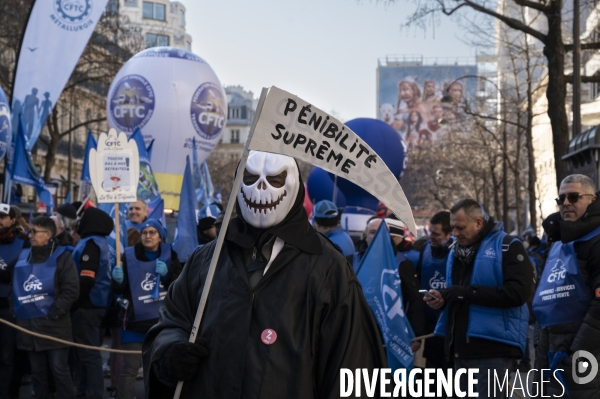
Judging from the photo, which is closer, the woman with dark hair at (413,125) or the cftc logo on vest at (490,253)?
the cftc logo on vest at (490,253)

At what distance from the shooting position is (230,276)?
3945 millimetres

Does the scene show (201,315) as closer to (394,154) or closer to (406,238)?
(406,238)

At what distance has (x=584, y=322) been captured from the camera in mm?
5391

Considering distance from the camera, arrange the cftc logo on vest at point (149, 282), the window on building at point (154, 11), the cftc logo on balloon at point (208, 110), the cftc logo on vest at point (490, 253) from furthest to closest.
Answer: the window on building at point (154, 11), the cftc logo on balloon at point (208, 110), the cftc logo on vest at point (149, 282), the cftc logo on vest at point (490, 253)

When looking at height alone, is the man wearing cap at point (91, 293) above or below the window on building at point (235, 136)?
below

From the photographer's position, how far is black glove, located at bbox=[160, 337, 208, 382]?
3762mm

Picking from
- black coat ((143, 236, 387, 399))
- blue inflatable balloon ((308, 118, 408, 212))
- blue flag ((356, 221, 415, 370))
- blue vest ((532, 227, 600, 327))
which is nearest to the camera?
black coat ((143, 236, 387, 399))

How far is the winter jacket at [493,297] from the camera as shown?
6.10m

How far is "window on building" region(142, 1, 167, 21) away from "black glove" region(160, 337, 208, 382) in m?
109

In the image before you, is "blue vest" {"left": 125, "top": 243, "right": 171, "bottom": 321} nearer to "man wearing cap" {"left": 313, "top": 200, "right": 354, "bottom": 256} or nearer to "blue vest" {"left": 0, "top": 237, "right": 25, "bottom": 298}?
"blue vest" {"left": 0, "top": 237, "right": 25, "bottom": 298}

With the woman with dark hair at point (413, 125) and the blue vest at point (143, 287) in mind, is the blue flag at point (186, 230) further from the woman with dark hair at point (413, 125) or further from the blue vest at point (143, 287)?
the woman with dark hair at point (413, 125)

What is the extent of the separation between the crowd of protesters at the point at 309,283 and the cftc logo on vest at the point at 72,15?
462 centimetres

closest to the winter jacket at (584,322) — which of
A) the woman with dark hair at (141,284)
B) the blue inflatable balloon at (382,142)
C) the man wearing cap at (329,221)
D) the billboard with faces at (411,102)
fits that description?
the man wearing cap at (329,221)

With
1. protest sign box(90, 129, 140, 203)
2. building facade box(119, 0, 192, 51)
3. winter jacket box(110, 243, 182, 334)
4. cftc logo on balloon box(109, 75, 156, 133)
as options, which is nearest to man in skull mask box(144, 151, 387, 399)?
winter jacket box(110, 243, 182, 334)
